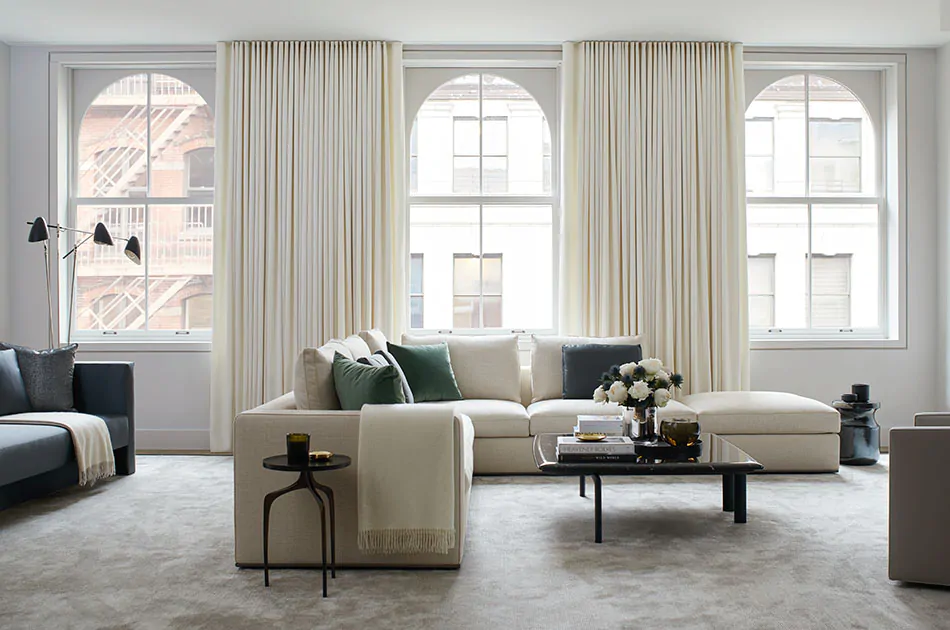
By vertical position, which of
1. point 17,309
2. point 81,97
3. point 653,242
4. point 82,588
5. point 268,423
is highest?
point 81,97

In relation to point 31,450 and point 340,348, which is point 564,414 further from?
point 31,450

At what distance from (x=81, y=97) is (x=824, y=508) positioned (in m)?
5.84

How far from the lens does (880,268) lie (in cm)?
652

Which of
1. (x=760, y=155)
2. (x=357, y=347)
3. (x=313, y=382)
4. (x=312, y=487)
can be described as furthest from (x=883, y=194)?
Result: (x=312, y=487)

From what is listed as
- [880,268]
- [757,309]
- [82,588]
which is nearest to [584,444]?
[82,588]

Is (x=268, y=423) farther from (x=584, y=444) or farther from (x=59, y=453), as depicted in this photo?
(x=59, y=453)

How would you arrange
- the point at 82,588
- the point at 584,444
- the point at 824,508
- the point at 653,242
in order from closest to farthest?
1. the point at 82,588
2. the point at 584,444
3. the point at 824,508
4. the point at 653,242

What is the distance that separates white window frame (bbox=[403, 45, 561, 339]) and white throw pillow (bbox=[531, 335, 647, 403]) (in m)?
0.58

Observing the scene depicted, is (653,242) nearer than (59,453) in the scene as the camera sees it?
No

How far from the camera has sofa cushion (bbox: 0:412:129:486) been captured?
4031 mm

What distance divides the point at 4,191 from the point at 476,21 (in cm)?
364

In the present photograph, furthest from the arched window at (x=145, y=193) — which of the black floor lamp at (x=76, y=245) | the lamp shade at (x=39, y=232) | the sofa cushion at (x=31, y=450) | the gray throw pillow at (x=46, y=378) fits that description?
the sofa cushion at (x=31, y=450)

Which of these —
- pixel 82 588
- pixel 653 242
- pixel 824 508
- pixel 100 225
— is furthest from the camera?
pixel 653 242

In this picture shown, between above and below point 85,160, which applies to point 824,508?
below
